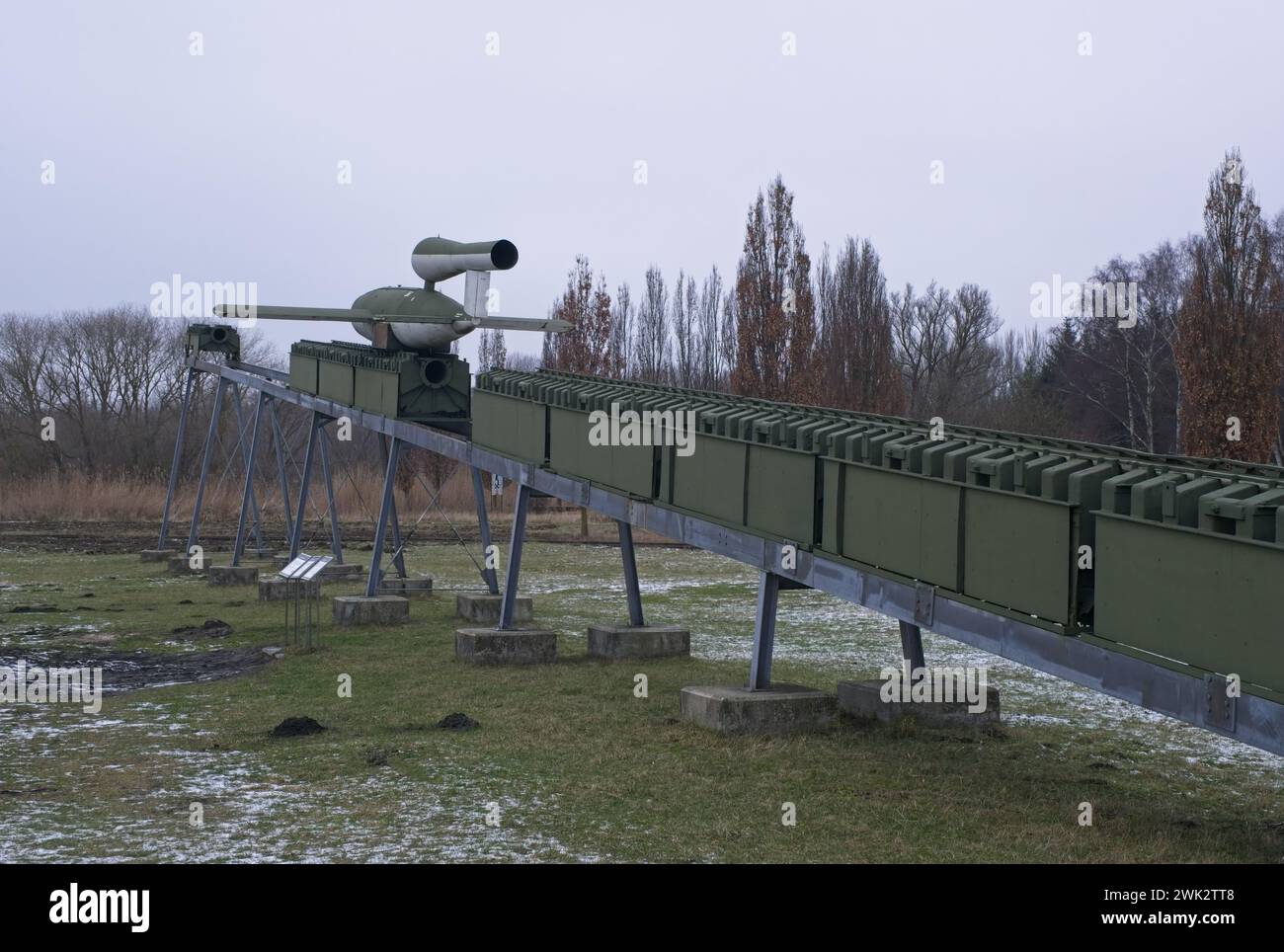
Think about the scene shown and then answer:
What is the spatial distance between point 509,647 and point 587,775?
24.2ft

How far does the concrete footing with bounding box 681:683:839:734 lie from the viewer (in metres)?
14.7

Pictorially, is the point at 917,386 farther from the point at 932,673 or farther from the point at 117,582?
the point at 932,673

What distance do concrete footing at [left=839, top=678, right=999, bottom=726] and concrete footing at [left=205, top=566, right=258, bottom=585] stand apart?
20866mm

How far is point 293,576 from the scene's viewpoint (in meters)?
22.1

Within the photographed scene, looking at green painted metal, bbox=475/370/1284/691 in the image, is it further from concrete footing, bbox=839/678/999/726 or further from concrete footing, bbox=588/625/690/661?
concrete footing, bbox=588/625/690/661

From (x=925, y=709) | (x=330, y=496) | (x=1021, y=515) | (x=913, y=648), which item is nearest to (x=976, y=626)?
(x=1021, y=515)

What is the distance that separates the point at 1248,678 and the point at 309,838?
687cm

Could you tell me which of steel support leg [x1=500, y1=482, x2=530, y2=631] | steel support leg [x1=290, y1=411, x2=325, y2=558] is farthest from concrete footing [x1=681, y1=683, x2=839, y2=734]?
steel support leg [x1=290, y1=411, x2=325, y2=558]

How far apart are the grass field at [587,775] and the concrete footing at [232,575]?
12.0 m

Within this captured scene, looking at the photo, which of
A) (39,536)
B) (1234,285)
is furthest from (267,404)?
(1234,285)

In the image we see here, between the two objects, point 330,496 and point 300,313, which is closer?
point 300,313

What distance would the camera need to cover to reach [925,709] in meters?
15.5

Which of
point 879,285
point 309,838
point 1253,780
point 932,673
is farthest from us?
point 879,285

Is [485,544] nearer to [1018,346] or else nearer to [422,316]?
[422,316]
